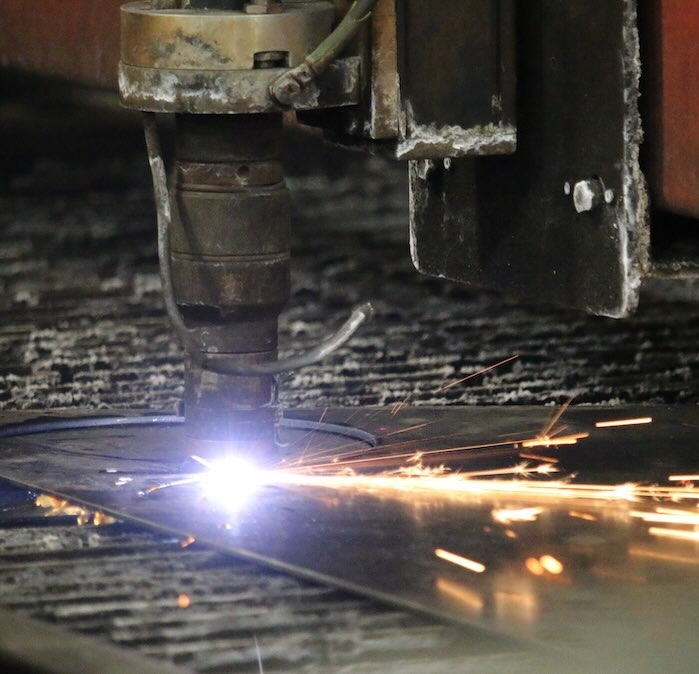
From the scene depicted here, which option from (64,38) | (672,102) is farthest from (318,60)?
(64,38)

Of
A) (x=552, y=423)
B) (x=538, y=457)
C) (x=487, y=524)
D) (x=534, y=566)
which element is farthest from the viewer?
(x=552, y=423)

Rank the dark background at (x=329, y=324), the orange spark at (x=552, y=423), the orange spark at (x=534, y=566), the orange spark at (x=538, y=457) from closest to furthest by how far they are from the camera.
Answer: the orange spark at (x=534, y=566), the orange spark at (x=538, y=457), the orange spark at (x=552, y=423), the dark background at (x=329, y=324)

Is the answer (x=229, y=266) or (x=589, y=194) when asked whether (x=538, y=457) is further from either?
(x=229, y=266)

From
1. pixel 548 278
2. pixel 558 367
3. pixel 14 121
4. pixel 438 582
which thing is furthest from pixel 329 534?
pixel 14 121

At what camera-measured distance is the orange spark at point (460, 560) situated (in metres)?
1.56

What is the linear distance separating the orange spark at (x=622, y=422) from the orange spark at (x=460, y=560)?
0.64 meters

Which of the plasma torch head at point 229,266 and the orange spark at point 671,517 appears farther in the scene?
the plasma torch head at point 229,266

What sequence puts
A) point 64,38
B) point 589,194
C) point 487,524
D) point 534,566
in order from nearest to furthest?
1. point 534,566
2. point 487,524
3. point 589,194
4. point 64,38

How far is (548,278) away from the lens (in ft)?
6.54

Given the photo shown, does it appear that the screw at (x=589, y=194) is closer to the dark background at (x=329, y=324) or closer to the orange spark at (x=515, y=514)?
the orange spark at (x=515, y=514)

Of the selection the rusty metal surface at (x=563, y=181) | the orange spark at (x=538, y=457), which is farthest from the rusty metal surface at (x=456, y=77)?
the orange spark at (x=538, y=457)

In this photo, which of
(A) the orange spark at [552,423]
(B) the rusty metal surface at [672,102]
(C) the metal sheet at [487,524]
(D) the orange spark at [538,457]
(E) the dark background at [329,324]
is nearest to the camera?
(C) the metal sheet at [487,524]

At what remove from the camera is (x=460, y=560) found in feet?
5.21

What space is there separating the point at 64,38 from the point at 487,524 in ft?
7.19
